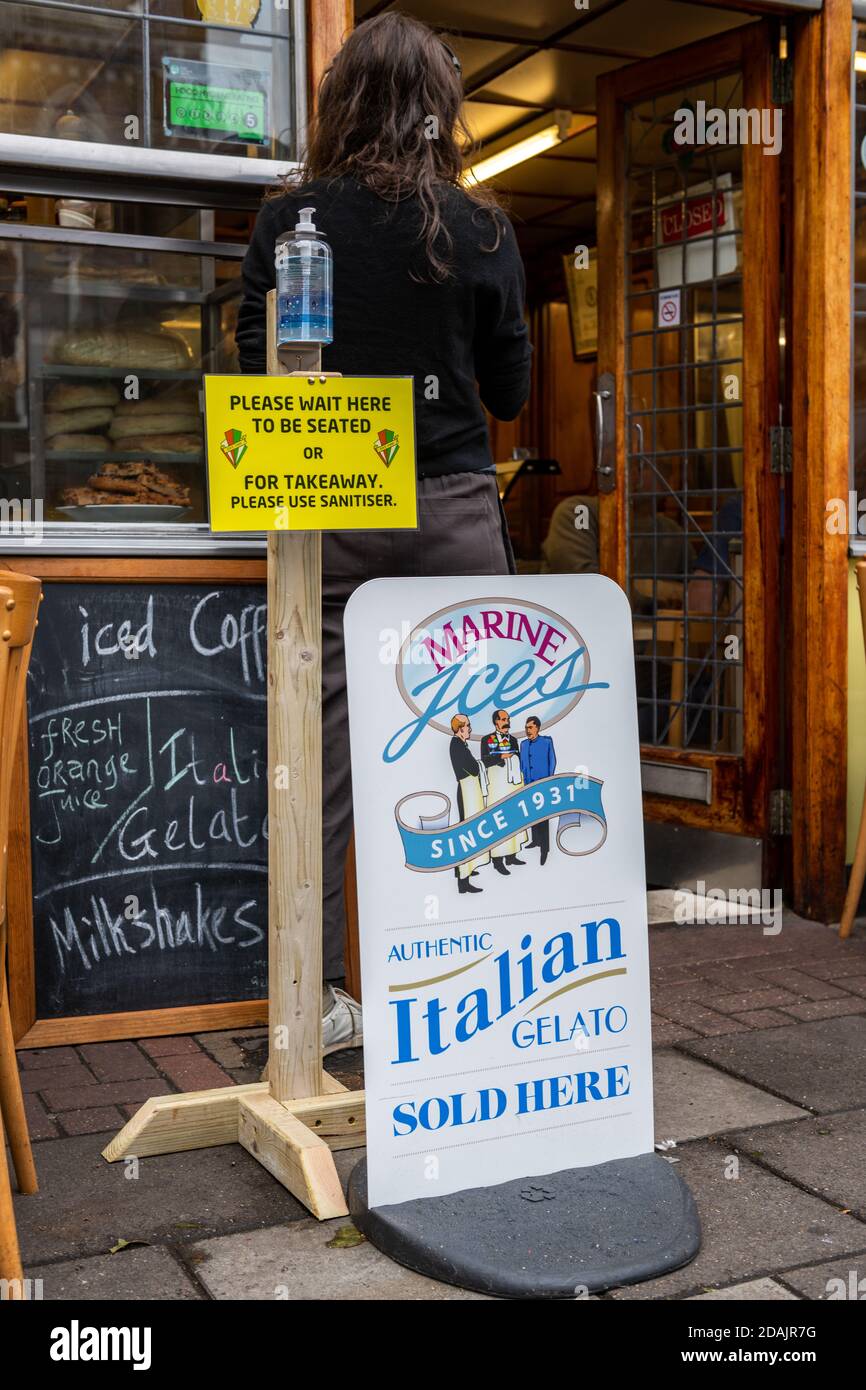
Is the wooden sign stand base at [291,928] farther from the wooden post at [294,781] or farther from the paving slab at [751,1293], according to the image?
the paving slab at [751,1293]

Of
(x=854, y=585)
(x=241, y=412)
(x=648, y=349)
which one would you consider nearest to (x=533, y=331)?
(x=648, y=349)

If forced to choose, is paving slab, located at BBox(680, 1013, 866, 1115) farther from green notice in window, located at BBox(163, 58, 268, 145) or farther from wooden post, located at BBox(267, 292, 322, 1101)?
green notice in window, located at BBox(163, 58, 268, 145)

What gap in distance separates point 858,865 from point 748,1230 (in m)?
1.87

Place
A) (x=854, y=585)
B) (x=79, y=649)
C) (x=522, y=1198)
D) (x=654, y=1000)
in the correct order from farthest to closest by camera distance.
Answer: (x=854, y=585)
(x=654, y=1000)
(x=79, y=649)
(x=522, y=1198)

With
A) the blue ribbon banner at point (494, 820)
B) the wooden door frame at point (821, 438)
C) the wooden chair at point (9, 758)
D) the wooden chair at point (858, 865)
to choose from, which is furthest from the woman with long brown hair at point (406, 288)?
the wooden door frame at point (821, 438)

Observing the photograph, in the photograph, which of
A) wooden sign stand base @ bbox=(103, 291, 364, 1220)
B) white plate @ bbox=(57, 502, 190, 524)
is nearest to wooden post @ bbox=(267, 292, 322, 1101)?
wooden sign stand base @ bbox=(103, 291, 364, 1220)

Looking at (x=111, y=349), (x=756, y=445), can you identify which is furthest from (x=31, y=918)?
(x=756, y=445)

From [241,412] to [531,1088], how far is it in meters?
1.20

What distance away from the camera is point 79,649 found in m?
3.25

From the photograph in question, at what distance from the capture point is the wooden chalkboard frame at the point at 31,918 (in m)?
3.17

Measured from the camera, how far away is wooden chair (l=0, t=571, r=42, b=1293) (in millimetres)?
2016

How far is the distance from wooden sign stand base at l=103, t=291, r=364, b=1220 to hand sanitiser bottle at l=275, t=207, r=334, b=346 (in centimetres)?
5

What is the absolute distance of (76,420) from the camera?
338 centimetres
